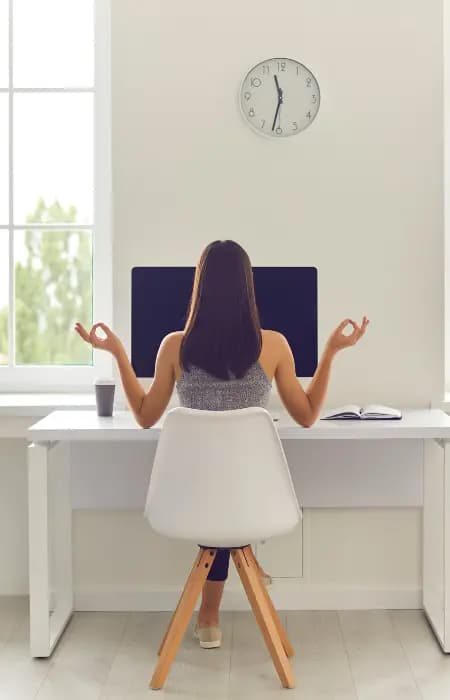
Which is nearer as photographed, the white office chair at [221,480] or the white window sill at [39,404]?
the white office chair at [221,480]

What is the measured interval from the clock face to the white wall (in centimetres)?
3

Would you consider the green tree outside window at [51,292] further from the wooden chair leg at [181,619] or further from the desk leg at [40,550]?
the wooden chair leg at [181,619]

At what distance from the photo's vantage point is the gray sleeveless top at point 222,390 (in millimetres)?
2516

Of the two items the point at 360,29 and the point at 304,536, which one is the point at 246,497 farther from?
the point at 360,29

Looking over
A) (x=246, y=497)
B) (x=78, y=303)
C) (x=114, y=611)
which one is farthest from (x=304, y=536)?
(x=78, y=303)

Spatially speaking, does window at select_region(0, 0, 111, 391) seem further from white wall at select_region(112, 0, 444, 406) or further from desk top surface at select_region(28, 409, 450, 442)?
desk top surface at select_region(28, 409, 450, 442)

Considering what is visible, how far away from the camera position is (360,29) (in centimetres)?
310

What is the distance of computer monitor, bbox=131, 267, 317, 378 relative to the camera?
286 cm

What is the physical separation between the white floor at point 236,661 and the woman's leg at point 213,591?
0.08m

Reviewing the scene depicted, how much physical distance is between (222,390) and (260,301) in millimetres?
453

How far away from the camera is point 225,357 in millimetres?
2480

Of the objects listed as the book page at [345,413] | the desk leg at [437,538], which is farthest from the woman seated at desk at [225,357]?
the desk leg at [437,538]

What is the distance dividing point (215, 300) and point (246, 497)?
1.79 feet

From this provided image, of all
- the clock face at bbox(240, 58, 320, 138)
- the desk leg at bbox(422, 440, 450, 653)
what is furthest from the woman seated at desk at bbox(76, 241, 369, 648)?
the clock face at bbox(240, 58, 320, 138)
